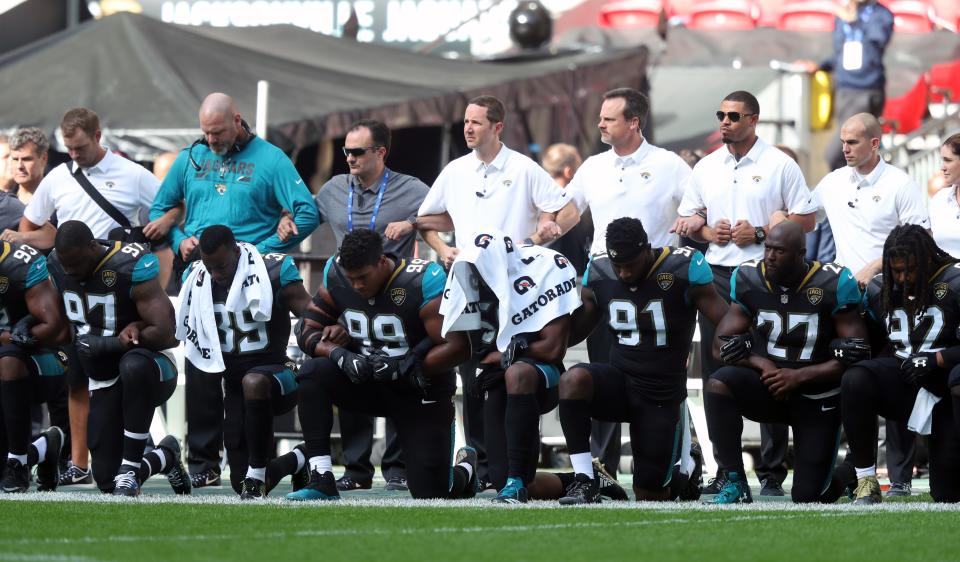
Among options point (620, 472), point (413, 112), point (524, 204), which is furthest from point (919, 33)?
point (524, 204)

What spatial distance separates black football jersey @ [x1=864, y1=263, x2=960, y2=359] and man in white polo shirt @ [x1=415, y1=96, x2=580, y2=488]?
1998mm

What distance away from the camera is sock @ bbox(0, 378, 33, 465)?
9.13m

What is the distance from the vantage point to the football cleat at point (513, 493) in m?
8.48

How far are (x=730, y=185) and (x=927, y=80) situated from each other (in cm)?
1013

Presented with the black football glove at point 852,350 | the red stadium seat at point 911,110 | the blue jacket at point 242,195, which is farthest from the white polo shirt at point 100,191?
the red stadium seat at point 911,110

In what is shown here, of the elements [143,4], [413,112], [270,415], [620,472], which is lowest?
[620,472]

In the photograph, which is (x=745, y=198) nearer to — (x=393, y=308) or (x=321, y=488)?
(x=393, y=308)

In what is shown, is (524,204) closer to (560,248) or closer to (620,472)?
(560,248)

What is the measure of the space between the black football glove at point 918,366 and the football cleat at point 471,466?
224cm

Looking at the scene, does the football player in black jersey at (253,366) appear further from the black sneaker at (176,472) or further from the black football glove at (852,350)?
the black football glove at (852,350)

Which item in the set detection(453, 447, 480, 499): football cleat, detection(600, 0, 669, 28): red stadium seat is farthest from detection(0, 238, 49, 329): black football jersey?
detection(600, 0, 669, 28): red stadium seat

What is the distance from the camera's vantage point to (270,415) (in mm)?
8867

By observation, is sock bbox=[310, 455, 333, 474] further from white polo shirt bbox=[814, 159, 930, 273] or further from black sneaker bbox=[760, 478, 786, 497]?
white polo shirt bbox=[814, 159, 930, 273]

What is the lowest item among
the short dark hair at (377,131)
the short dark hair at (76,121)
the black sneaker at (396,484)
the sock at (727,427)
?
the black sneaker at (396,484)
